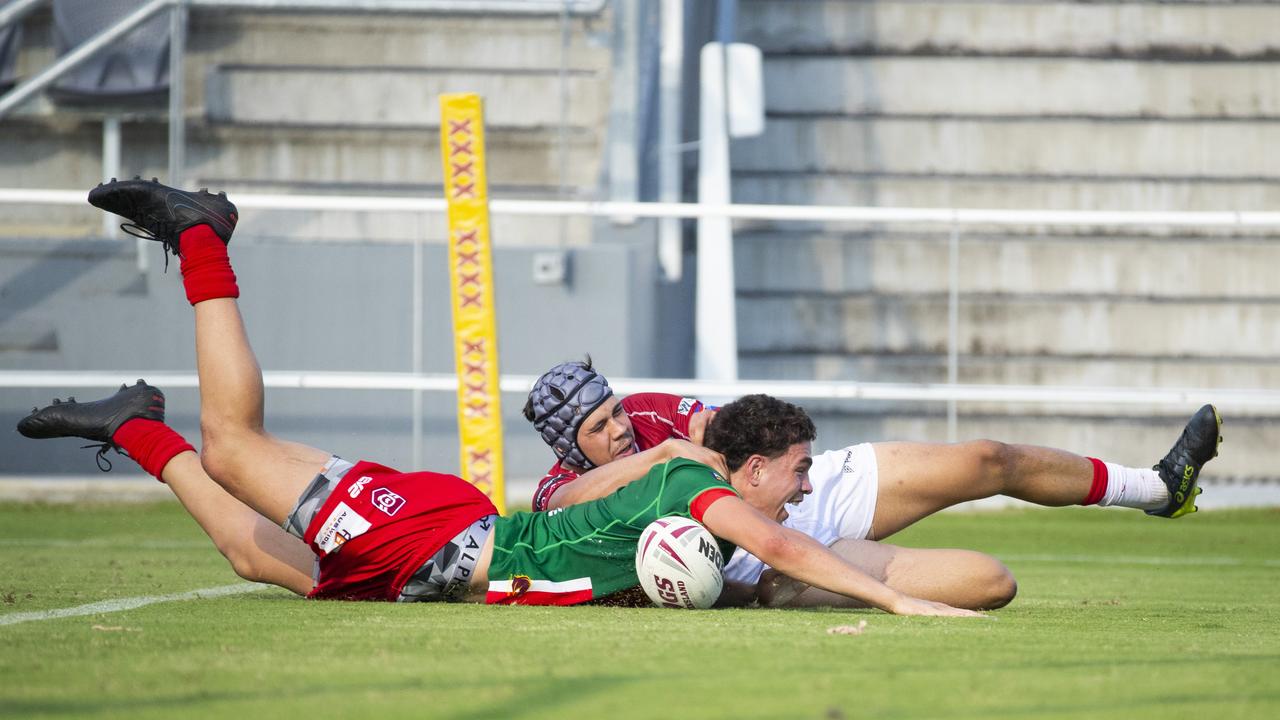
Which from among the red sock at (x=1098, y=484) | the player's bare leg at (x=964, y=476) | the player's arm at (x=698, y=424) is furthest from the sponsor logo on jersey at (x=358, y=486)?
the red sock at (x=1098, y=484)

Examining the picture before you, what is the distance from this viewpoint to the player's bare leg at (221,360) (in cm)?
416

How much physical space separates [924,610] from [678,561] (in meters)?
0.61

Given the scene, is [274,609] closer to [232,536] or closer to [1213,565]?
[232,536]

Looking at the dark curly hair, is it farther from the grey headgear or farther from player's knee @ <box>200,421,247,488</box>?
player's knee @ <box>200,421,247,488</box>

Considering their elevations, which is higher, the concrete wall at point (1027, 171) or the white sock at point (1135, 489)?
the concrete wall at point (1027, 171)

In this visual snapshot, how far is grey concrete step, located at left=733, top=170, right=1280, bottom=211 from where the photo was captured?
11.3 metres

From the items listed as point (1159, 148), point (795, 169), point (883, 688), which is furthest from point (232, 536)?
point (1159, 148)

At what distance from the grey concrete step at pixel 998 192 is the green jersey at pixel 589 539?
7.46 m

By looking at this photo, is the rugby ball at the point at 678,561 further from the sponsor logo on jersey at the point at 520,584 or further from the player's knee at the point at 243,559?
the player's knee at the point at 243,559

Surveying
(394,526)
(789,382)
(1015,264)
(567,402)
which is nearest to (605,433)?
(567,402)

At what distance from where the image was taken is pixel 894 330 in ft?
33.8

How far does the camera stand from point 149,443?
458cm

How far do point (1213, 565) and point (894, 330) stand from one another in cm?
379

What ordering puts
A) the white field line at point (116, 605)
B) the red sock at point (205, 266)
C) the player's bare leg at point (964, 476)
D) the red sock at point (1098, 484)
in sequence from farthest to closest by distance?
the red sock at point (1098, 484) → the player's bare leg at point (964, 476) → the red sock at point (205, 266) → the white field line at point (116, 605)
